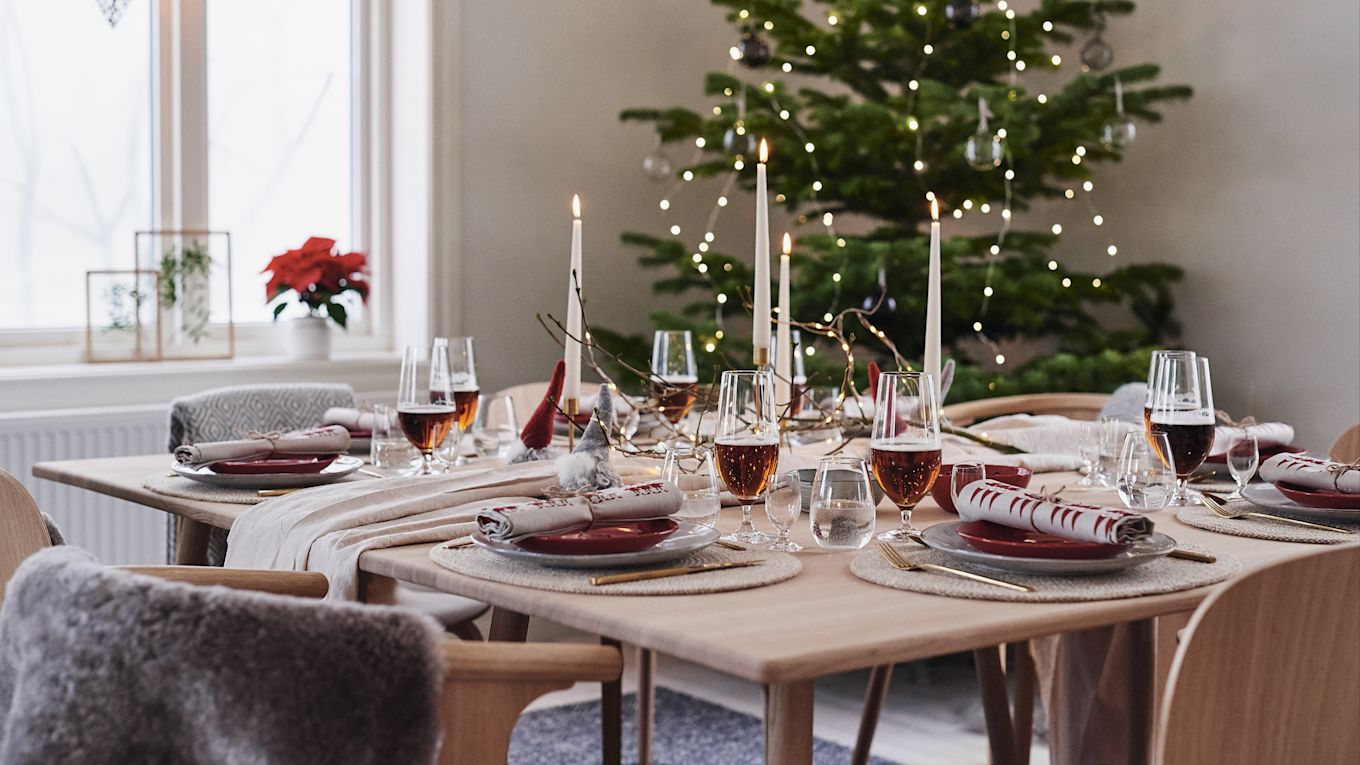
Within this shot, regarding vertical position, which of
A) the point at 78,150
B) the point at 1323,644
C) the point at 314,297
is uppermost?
the point at 78,150

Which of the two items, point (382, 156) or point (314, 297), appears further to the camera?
point (382, 156)

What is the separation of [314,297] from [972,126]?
166 centimetres

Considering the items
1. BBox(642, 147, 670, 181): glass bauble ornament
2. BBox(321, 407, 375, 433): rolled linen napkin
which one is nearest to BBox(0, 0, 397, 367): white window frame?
BBox(642, 147, 670, 181): glass bauble ornament

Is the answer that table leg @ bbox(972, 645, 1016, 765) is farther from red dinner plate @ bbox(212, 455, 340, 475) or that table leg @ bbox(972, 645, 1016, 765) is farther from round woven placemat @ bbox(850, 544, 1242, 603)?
red dinner plate @ bbox(212, 455, 340, 475)

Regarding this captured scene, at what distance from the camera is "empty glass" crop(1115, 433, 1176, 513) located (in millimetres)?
1648

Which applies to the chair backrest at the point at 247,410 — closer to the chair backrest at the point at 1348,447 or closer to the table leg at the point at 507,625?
the table leg at the point at 507,625

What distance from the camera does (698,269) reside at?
3824mm

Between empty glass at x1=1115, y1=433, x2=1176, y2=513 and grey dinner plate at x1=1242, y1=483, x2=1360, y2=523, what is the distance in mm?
97

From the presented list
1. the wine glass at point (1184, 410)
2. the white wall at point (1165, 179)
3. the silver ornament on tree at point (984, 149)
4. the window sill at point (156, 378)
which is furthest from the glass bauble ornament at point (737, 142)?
the wine glass at point (1184, 410)

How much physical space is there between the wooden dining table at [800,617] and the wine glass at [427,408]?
0.39 meters

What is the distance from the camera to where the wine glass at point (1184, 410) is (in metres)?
1.67

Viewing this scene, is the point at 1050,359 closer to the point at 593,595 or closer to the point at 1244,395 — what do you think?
the point at 1244,395

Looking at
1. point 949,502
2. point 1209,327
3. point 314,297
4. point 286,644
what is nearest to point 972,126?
point 1209,327

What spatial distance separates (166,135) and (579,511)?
262 cm
